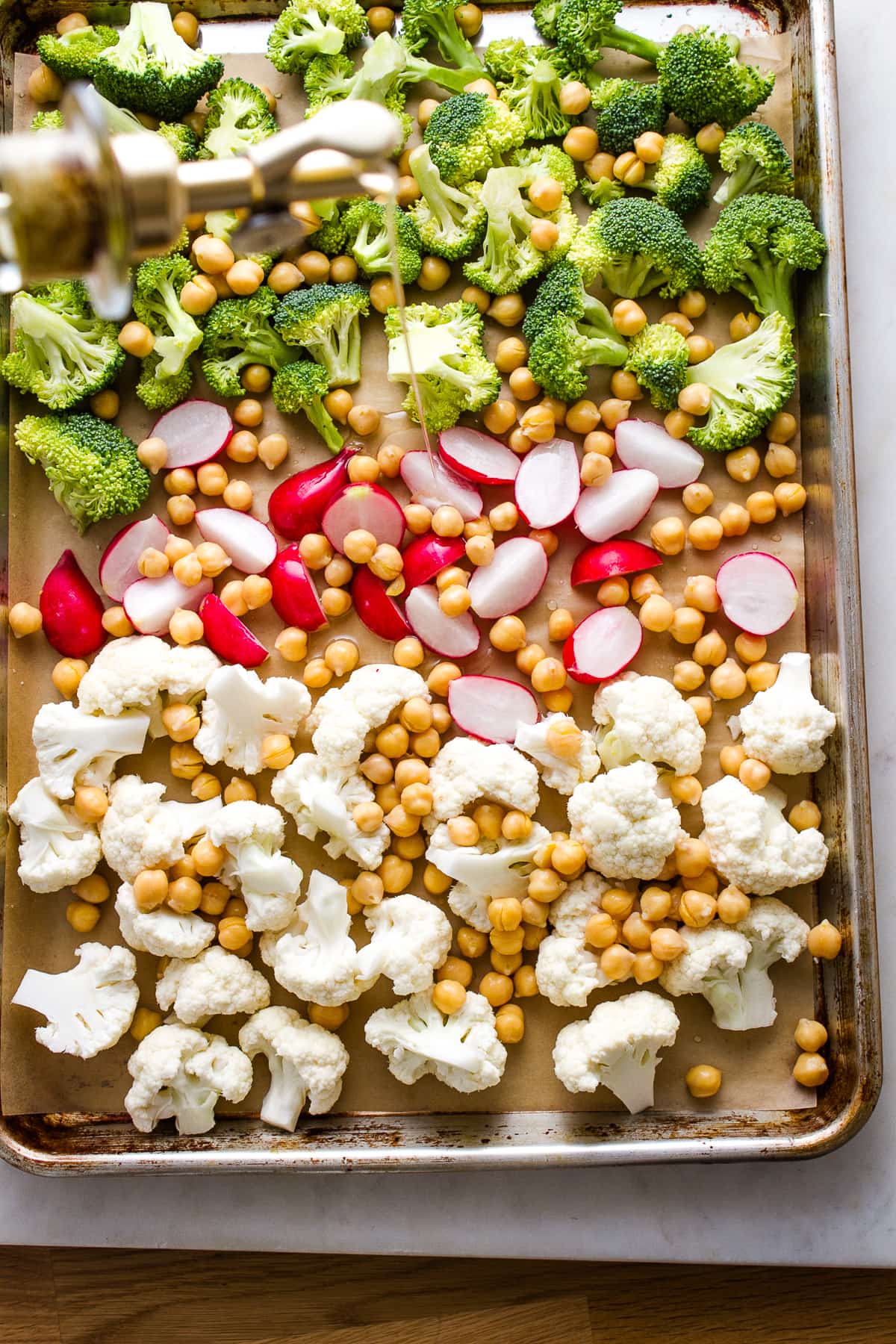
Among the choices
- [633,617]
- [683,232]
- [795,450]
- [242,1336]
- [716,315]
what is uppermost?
[683,232]

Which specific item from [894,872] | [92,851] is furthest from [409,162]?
[894,872]

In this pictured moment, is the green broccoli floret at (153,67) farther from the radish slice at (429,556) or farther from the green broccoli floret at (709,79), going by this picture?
the radish slice at (429,556)

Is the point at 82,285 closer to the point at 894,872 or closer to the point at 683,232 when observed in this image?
the point at 683,232

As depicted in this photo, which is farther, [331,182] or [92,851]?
[92,851]

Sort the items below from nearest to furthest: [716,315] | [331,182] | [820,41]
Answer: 1. [331,182]
2. [820,41]
3. [716,315]

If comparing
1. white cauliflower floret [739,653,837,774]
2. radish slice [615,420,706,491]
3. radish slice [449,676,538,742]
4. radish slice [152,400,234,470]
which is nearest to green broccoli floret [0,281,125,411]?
radish slice [152,400,234,470]

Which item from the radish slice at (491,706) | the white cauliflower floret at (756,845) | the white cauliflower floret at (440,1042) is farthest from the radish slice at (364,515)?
the white cauliflower floret at (440,1042)
